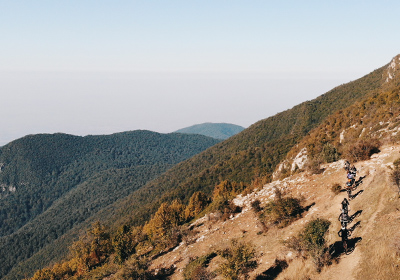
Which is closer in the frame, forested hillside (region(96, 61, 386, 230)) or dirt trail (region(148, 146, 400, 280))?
dirt trail (region(148, 146, 400, 280))

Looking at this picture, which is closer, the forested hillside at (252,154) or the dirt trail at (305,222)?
the dirt trail at (305,222)

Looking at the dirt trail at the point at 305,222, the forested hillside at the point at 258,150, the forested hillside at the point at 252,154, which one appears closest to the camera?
the dirt trail at the point at 305,222

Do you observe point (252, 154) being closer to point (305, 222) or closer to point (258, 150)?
point (258, 150)

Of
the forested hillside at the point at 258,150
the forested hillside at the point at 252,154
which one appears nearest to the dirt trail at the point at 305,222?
the forested hillside at the point at 252,154

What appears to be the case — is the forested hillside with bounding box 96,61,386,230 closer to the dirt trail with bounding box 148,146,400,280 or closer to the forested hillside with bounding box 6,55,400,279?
the forested hillside with bounding box 6,55,400,279

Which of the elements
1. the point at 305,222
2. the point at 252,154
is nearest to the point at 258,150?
the point at 252,154

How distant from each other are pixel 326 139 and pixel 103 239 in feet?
169

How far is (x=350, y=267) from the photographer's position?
13.7 metres

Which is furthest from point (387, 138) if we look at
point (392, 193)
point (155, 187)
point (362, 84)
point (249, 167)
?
point (155, 187)

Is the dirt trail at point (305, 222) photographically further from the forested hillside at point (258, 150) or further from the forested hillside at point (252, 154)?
the forested hillside at point (258, 150)

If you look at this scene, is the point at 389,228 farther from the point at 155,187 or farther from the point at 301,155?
the point at 155,187

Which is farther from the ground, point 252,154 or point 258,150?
point 258,150

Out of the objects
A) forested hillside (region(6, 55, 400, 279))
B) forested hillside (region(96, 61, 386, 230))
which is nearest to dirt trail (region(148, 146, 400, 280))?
forested hillside (region(6, 55, 400, 279))

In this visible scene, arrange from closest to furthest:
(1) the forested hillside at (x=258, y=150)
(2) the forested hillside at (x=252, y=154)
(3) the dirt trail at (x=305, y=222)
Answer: (3) the dirt trail at (x=305, y=222) < (2) the forested hillside at (x=252, y=154) < (1) the forested hillside at (x=258, y=150)
